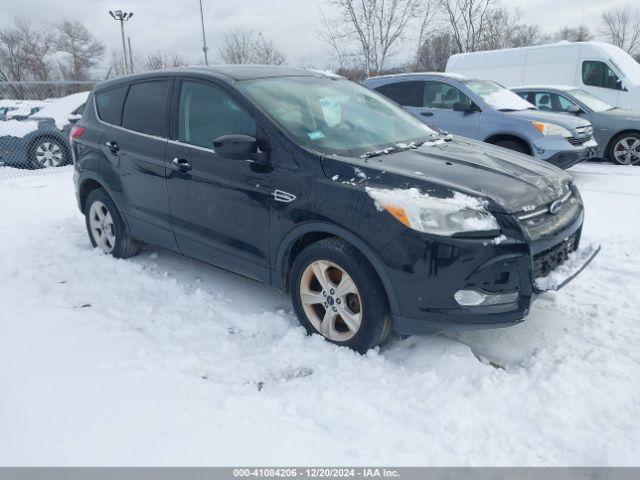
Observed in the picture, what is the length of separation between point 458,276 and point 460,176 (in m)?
0.66

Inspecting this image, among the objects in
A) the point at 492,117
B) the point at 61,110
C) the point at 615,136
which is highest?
the point at 61,110

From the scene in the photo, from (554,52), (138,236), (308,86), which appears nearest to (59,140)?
(138,236)

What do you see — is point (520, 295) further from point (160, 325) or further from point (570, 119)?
point (570, 119)

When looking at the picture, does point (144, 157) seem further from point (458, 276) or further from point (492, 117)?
point (492, 117)

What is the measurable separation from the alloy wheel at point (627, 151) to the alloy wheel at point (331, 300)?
28.0ft

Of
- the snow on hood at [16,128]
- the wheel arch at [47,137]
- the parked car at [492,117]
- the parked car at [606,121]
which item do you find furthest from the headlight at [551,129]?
the snow on hood at [16,128]

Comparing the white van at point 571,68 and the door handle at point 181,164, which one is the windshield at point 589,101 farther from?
the door handle at point 181,164

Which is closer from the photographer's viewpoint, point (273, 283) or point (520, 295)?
point (520, 295)

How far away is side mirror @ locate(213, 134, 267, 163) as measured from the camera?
3.26 metres

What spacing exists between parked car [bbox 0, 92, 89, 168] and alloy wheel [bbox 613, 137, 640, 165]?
10.3 meters

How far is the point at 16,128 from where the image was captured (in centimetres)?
972

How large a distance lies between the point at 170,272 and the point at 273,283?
1.51 m

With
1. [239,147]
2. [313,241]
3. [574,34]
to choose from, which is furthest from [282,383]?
[574,34]

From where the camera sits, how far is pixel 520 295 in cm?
285
